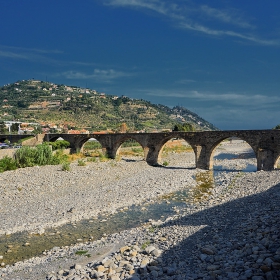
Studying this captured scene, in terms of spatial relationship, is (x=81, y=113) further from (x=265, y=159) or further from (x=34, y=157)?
(x=265, y=159)

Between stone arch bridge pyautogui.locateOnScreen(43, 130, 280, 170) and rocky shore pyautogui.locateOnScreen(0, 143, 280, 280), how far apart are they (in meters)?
4.70

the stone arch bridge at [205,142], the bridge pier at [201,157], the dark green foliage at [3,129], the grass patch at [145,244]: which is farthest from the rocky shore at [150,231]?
the dark green foliage at [3,129]

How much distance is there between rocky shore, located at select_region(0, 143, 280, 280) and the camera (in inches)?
290

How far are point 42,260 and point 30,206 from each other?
6.99 meters

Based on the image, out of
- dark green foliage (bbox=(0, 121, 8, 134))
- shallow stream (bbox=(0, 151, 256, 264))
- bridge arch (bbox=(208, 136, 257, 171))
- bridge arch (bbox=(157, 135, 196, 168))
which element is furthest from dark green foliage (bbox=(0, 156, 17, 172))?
dark green foliage (bbox=(0, 121, 8, 134))

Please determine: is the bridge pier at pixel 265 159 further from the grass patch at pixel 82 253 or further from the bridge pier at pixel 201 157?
the grass patch at pixel 82 253

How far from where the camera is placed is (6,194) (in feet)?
58.3

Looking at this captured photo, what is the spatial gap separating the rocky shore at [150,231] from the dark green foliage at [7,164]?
268 centimetres

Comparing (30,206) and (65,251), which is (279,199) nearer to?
(65,251)

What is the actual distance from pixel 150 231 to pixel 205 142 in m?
19.8

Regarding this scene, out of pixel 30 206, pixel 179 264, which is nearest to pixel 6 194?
pixel 30 206

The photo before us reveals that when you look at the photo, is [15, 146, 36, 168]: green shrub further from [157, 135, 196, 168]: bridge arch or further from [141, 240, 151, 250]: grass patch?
[141, 240, 151, 250]: grass patch

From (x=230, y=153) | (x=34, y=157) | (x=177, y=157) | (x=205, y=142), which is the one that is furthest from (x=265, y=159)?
(x=230, y=153)

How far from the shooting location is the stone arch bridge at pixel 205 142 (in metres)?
26.6
